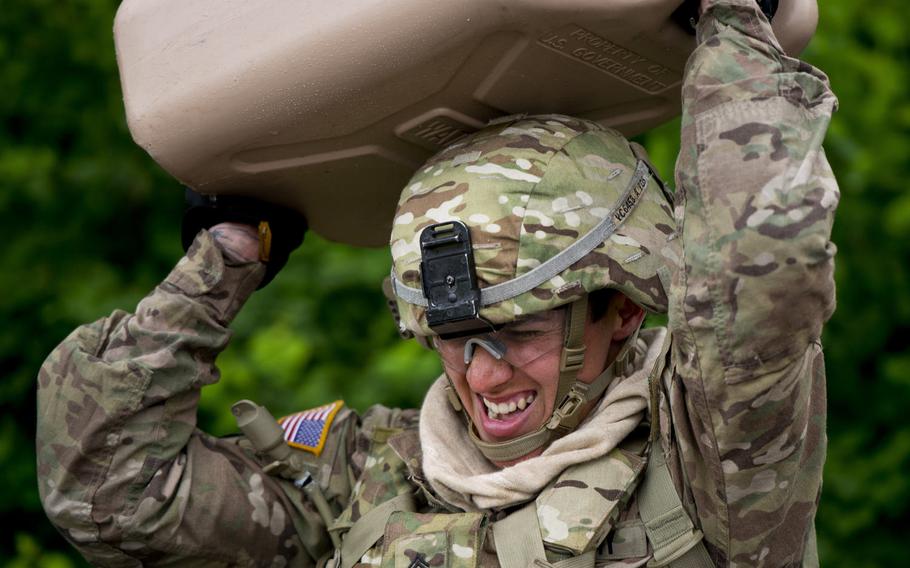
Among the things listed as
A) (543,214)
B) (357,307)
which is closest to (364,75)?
(543,214)

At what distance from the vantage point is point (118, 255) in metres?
5.18

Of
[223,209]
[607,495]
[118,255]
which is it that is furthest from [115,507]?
[118,255]

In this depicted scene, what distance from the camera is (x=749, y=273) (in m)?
2.14

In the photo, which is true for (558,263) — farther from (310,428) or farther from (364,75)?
(310,428)

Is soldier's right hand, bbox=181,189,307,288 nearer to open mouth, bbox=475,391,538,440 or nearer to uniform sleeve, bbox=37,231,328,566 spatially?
uniform sleeve, bbox=37,231,328,566

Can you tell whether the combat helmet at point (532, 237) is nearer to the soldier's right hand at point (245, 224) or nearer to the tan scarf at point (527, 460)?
the tan scarf at point (527, 460)

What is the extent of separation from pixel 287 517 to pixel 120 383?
0.51 meters

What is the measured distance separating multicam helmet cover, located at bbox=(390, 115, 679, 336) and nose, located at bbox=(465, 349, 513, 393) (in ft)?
0.40

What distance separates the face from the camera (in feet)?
8.91

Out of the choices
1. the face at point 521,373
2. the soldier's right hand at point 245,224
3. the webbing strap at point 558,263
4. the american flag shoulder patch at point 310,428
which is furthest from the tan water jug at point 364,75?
the american flag shoulder patch at point 310,428

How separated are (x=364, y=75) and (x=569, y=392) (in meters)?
0.79

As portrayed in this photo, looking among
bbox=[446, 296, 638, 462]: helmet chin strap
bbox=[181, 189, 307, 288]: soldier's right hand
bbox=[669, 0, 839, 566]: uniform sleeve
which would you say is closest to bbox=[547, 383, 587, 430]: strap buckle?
bbox=[446, 296, 638, 462]: helmet chin strap

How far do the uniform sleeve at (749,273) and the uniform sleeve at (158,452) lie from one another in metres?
1.13

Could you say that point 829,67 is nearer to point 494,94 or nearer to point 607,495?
point 494,94
